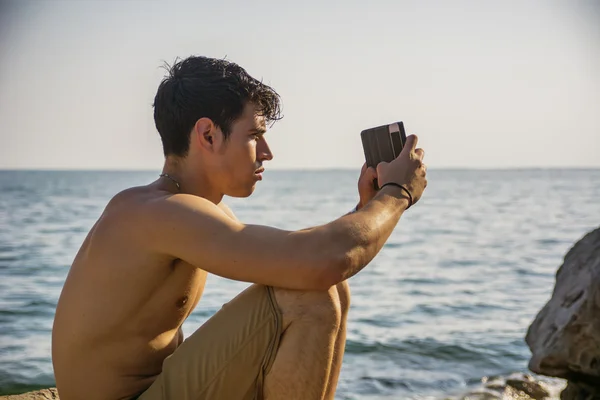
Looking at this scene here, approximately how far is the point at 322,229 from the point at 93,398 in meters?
1.05

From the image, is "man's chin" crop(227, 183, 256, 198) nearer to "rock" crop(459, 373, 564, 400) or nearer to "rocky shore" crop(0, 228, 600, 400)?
"rocky shore" crop(0, 228, 600, 400)

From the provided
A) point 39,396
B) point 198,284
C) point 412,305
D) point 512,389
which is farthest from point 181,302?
point 412,305

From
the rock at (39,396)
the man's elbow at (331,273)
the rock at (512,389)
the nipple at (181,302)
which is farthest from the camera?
the rock at (512,389)

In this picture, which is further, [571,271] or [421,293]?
[421,293]

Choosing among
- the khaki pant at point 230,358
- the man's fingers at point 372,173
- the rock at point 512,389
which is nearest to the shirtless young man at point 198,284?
the khaki pant at point 230,358

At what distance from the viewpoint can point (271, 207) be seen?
3189cm

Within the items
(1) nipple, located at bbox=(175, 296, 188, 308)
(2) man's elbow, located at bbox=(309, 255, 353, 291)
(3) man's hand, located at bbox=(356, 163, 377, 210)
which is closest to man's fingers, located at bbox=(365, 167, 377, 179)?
(3) man's hand, located at bbox=(356, 163, 377, 210)

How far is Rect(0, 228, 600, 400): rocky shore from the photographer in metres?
2.55

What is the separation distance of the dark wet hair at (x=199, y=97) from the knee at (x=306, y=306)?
706mm

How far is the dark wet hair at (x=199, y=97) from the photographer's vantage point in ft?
9.61

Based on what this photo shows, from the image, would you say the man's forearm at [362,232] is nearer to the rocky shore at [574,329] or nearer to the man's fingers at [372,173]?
→ the man's fingers at [372,173]

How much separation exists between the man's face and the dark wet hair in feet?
0.11

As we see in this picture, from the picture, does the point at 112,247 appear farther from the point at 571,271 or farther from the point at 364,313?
the point at 364,313

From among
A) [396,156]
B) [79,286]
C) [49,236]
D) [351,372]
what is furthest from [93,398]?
[49,236]
